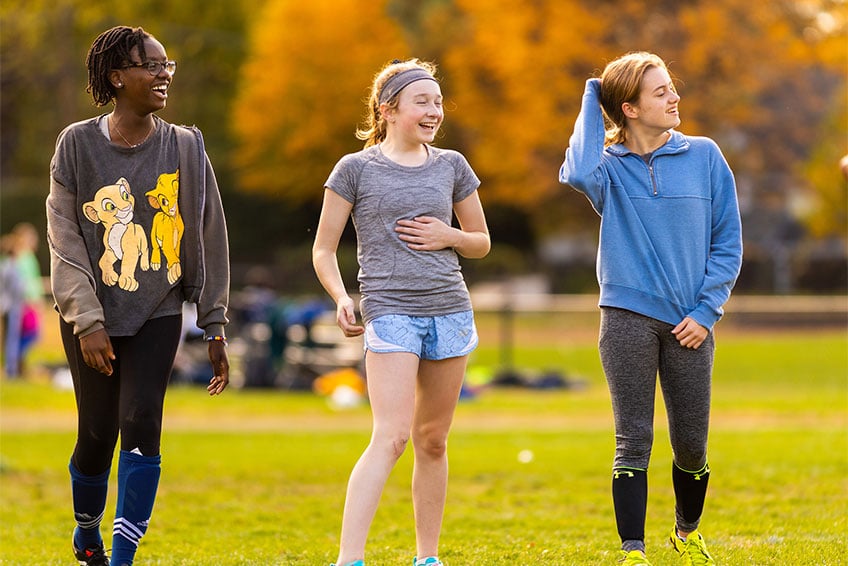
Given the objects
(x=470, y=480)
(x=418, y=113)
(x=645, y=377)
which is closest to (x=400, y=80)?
(x=418, y=113)

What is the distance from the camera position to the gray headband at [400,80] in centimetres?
507

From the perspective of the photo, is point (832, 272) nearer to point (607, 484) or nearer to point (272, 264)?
point (272, 264)

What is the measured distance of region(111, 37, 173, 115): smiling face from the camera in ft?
16.2

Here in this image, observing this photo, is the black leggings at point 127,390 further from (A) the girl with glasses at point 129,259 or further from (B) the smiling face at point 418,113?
(B) the smiling face at point 418,113

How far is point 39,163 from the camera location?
1841 inches

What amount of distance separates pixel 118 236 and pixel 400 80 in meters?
1.20

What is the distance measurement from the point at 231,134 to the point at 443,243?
40459 millimetres

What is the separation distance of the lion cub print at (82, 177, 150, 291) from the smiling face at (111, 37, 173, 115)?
320 millimetres

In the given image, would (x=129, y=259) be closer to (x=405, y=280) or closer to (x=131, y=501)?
(x=131, y=501)

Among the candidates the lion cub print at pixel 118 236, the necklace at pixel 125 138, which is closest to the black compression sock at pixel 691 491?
the lion cub print at pixel 118 236

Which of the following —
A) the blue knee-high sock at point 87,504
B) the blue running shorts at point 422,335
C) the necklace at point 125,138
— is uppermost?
the necklace at point 125,138

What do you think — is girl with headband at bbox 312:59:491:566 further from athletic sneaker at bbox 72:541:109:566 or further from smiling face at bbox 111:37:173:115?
athletic sneaker at bbox 72:541:109:566

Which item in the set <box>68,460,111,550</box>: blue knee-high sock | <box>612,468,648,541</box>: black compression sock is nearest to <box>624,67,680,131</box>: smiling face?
<box>612,468,648,541</box>: black compression sock

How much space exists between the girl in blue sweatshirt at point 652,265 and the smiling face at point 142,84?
1.54 m
